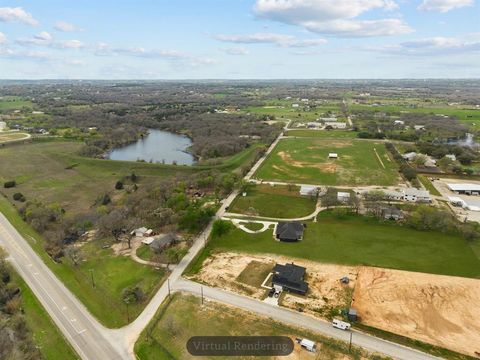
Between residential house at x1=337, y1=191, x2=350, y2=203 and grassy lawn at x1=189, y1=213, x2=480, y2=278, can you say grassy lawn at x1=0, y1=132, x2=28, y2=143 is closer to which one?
grassy lawn at x1=189, y1=213, x2=480, y2=278

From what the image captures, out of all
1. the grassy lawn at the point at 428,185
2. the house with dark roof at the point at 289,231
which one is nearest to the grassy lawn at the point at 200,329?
the house with dark roof at the point at 289,231

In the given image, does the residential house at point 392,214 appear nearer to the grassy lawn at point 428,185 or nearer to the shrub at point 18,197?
the grassy lawn at point 428,185

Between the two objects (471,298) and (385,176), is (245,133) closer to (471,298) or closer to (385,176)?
(385,176)

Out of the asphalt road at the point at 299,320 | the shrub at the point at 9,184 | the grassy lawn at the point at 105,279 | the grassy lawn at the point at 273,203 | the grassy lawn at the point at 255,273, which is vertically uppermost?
the asphalt road at the point at 299,320

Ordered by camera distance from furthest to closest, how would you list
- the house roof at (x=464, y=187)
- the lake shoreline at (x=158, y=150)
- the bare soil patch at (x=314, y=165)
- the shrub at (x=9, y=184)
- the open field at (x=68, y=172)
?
1. the lake shoreline at (x=158, y=150)
2. the bare soil patch at (x=314, y=165)
3. the shrub at (x=9, y=184)
4. the open field at (x=68, y=172)
5. the house roof at (x=464, y=187)

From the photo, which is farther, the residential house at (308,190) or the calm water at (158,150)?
the calm water at (158,150)

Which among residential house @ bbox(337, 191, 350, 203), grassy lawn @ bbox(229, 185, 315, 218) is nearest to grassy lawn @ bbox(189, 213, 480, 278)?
grassy lawn @ bbox(229, 185, 315, 218)

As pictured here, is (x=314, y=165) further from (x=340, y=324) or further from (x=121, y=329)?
(x=121, y=329)
